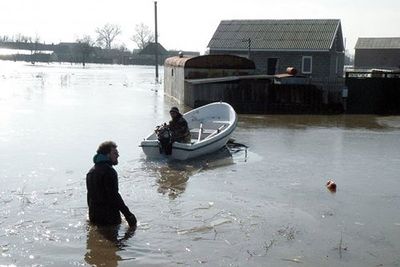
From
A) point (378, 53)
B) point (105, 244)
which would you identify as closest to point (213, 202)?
point (105, 244)

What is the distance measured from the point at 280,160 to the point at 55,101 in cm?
1859

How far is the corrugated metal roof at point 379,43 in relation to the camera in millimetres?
61922

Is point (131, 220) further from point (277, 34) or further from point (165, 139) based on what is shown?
point (277, 34)

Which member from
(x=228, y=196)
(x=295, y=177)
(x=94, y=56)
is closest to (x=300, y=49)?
(x=295, y=177)

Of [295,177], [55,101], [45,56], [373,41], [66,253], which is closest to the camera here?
[66,253]

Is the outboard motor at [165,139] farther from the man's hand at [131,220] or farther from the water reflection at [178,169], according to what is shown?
the man's hand at [131,220]

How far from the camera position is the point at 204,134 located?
623 inches

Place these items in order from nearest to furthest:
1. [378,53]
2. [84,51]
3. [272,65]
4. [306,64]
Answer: [306,64]
[272,65]
[378,53]
[84,51]

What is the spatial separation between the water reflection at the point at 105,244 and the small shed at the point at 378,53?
5730 centimetres

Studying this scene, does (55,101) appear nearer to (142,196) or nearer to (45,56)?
(142,196)

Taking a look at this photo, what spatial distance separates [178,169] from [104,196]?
523cm

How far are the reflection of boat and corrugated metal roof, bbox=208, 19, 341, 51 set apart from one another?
17032 mm

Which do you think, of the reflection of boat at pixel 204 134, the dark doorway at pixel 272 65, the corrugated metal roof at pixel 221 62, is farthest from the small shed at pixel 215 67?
the reflection of boat at pixel 204 134

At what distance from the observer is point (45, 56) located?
433ft
